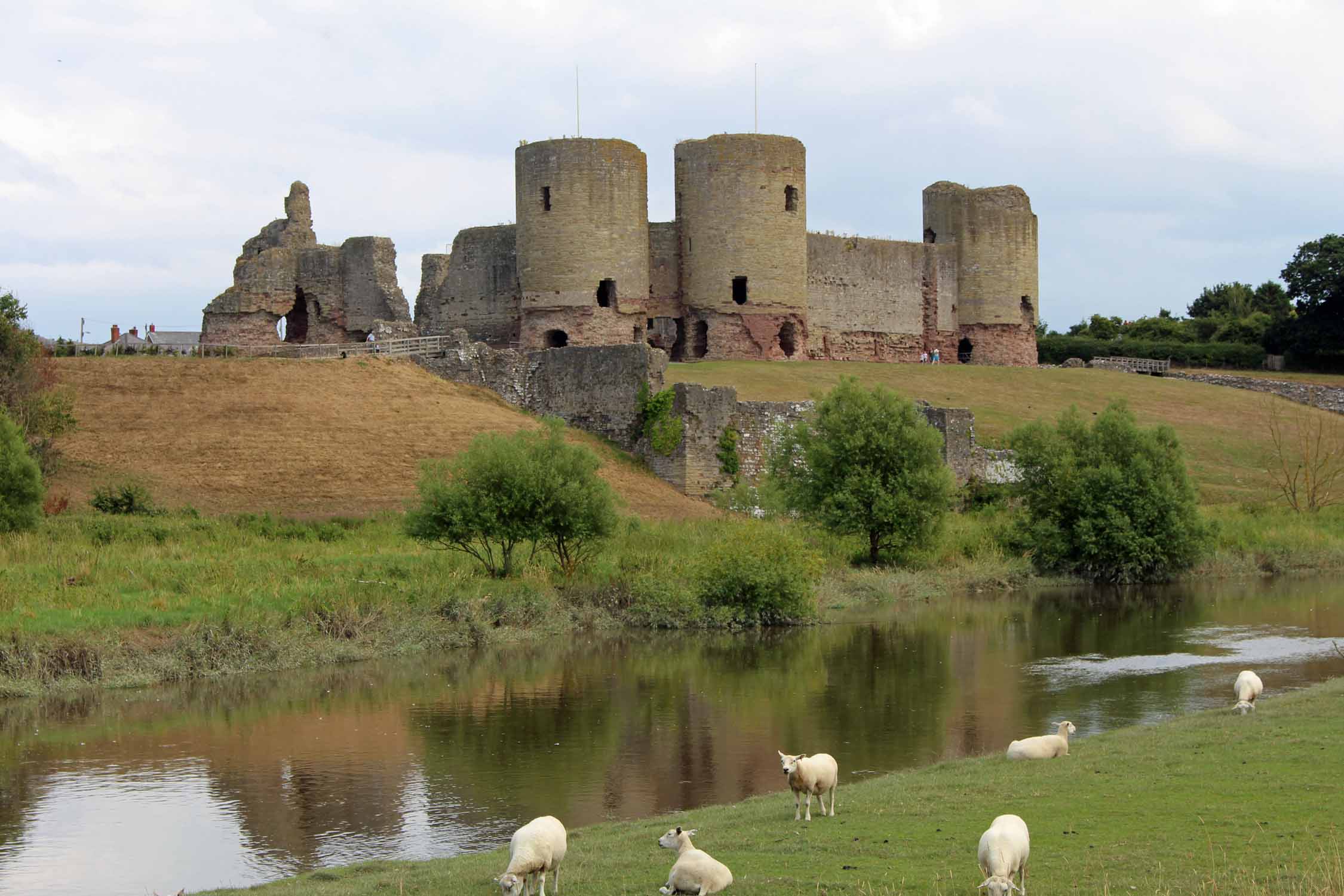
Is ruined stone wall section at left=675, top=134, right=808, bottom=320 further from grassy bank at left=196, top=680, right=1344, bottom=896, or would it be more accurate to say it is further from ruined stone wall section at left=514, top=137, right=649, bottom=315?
grassy bank at left=196, top=680, right=1344, bottom=896

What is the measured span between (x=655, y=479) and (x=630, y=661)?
12.9m

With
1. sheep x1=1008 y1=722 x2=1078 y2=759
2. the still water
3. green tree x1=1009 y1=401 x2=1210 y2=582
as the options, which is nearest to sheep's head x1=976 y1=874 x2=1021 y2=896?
the still water

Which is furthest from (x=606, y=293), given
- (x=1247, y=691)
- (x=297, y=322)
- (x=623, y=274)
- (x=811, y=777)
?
(x=811, y=777)

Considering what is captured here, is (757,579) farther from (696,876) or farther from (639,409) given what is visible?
(696,876)

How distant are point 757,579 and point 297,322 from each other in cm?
2650

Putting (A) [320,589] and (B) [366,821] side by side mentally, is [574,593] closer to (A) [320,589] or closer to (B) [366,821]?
(A) [320,589]

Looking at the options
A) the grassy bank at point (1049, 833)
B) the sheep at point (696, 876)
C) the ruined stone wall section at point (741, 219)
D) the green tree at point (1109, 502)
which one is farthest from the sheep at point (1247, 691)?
the ruined stone wall section at point (741, 219)

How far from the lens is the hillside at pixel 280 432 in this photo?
2775 centimetres

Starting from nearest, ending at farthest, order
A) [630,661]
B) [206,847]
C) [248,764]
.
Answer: [206,847], [248,764], [630,661]

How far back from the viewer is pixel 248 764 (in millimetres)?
14453

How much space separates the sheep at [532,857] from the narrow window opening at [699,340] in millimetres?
33969

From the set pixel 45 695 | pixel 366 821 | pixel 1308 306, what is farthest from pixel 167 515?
pixel 1308 306

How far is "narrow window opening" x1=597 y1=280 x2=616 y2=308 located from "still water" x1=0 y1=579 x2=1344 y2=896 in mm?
19460

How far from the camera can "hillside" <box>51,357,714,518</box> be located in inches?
1093
